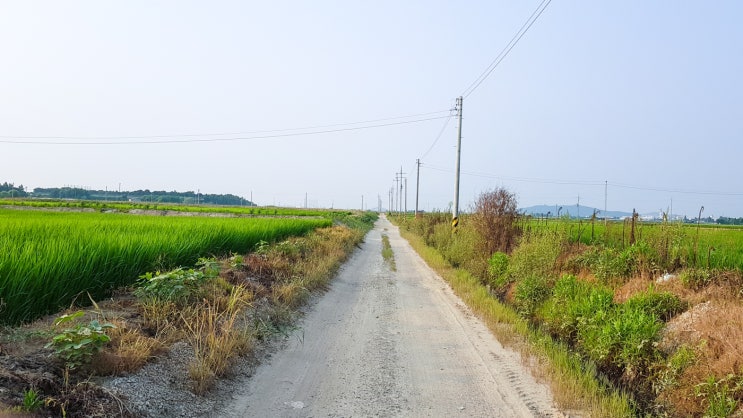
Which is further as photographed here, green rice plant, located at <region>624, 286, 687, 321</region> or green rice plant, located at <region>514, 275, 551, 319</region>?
green rice plant, located at <region>514, 275, 551, 319</region>

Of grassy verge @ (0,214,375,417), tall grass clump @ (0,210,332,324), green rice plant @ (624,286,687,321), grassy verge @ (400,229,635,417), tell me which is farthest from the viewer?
green rice plant @ (624,286,687,321)

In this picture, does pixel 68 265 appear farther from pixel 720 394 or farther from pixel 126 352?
pixel 720 394

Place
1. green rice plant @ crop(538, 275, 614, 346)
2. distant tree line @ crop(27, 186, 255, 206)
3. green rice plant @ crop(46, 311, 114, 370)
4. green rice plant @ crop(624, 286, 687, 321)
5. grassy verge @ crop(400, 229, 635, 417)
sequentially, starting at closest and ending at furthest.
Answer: green rice plant @ crop(46, 311, 114, 370), grassy verge @ crop(400, 229, 635, 417), green rice plant @ crop(624, 286, 687, 321), green rice plant @ crop(538, 275, 614, 346), distant tree line @ crop(27, 186, 255, 206)

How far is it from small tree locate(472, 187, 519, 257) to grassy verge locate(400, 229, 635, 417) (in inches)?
196

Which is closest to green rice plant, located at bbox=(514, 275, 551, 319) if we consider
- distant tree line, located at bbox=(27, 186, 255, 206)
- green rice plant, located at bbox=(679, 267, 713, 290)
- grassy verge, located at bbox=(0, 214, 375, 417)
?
green rice plant, located at bbox=(679, 267, 713, 290)

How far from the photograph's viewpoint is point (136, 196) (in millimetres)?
130125

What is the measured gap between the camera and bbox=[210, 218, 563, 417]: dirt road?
5.09 m

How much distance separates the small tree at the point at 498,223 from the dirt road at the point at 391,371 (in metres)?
6.01

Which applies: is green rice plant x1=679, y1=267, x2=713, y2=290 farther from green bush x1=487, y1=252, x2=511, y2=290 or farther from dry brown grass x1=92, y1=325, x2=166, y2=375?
dry brown grass x1=92, y1=325, x2=166, y2=375

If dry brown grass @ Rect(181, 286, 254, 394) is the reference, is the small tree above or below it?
above

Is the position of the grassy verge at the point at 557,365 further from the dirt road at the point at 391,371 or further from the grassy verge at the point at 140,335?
the grassy verge at the point at 140,335

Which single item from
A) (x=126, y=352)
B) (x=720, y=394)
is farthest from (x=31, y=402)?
(x=720, y=394)

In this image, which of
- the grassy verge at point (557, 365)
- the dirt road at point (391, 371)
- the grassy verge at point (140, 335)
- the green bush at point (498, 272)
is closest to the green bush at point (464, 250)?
the green bush at point (498, 272)

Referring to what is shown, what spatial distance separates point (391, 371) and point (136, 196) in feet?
462
